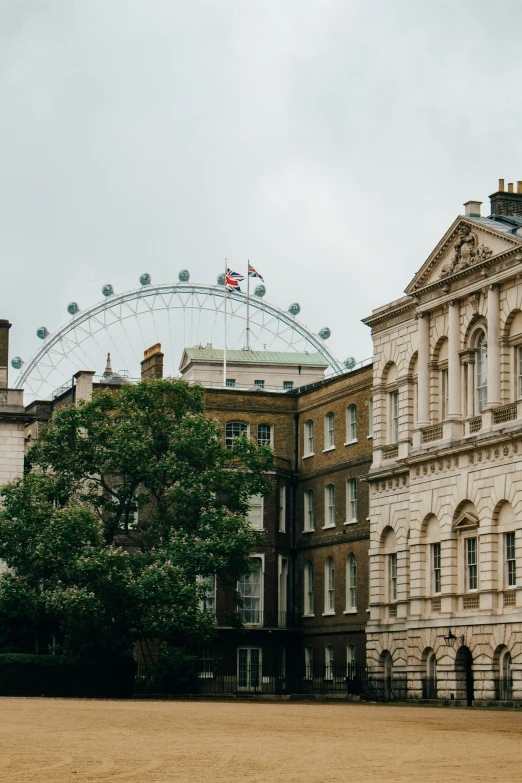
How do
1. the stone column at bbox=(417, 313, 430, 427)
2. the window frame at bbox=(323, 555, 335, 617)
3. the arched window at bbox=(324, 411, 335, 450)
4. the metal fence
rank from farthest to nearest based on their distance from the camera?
1. the arched window at bbox=(324, 411, 335, 450)
2. the window frame at bbox=(323, 555, 335, 617)
3. the metal fence
4. the stone column at bbox=(417, 313, 430, 427)

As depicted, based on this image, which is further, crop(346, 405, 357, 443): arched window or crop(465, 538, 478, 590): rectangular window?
crop(346, 405, 357, 443): arched window

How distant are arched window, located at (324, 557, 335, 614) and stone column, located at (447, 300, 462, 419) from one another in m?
15.8

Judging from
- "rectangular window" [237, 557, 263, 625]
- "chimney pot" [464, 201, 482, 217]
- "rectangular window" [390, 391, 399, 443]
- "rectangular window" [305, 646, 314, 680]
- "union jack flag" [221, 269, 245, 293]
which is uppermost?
"union jack flag" [221, 269, 245, 293]

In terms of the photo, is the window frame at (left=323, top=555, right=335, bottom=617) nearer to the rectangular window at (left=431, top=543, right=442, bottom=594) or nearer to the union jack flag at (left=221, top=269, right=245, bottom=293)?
the rectangular window at (left=431, top=543, right=442, bottom=594)

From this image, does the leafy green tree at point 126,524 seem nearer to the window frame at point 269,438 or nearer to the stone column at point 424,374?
the stone column at point 424,374

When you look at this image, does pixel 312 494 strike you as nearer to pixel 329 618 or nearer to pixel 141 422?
pixel 329 618

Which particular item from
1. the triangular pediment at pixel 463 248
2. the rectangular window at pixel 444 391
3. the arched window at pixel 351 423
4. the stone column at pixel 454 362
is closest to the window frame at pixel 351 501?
the arched window at pixel 351 423

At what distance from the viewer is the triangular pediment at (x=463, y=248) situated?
182 feet

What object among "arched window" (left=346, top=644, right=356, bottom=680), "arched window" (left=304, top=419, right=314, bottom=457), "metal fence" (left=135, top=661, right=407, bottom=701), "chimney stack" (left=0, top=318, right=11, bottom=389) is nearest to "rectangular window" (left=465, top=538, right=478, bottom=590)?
"metal fence" (left=135, top=661, right=407, bottom=701)

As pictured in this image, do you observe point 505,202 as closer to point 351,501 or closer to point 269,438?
point 351,501

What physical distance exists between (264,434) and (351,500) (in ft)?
25.6

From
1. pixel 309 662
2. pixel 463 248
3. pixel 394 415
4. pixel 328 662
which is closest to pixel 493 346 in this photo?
pixel 463 248

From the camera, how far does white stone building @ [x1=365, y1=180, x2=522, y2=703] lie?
177ft

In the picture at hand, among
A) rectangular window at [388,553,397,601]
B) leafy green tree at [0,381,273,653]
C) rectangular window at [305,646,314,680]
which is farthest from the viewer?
rectangular window at [305,646,314,680]
